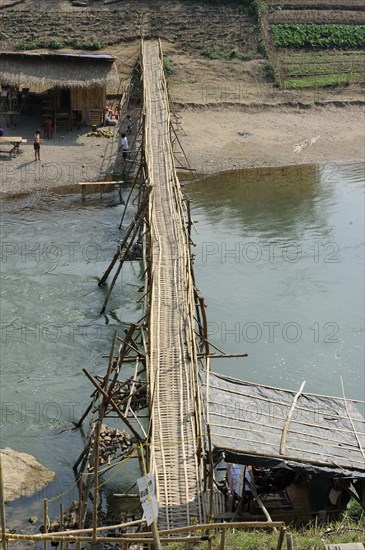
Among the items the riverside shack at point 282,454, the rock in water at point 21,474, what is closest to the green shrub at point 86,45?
the rock in water at point 21,474

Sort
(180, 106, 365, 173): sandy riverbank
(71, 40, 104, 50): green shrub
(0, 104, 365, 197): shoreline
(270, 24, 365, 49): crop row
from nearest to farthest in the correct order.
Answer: (0, 104, 365, 197): shoreline → (180, 106, 365, 173): sandy riverbank → (71, 40, 104, 50): green shrub → (270, 24, 365, 49): crop row

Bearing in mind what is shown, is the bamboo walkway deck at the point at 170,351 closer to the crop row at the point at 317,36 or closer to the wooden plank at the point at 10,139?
the wooden plank at the point at 10,139

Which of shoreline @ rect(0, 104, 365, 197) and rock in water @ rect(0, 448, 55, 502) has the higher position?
shoreline @ rect(0, 104, 365, 197)

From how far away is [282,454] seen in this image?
45.9ft

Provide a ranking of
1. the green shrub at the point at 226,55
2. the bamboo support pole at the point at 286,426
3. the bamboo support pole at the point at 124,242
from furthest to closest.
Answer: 1. the green shrub at the point at 226,55
2. the bamboo support pole at the point at 124,242
3. the bamboo support pole at the point at 286,426

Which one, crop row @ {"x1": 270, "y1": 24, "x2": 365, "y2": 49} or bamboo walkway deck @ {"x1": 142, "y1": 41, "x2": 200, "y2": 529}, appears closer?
bamboo walkway deck @ {"x1": 142, "y1": 41, "x2": 200, "y2": 529}

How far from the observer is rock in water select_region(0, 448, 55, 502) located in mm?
16641

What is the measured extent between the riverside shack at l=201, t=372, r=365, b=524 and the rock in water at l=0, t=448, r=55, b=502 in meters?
3.83

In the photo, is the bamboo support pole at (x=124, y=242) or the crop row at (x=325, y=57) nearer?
the bamboo support pole at (x=124, y=242)

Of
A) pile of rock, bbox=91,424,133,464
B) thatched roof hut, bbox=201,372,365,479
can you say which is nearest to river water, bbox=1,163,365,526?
pile of rock, bbox=91,424,133,464

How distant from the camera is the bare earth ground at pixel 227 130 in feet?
109

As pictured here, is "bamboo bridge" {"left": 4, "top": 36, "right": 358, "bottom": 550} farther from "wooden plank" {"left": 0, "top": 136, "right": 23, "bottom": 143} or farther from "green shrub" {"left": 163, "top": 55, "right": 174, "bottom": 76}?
"green shrub" {"left": 163, "top": 55, "right": 174, "bottom": 76}

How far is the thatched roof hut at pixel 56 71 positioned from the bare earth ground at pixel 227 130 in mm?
2130

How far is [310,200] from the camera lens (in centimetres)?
3278
